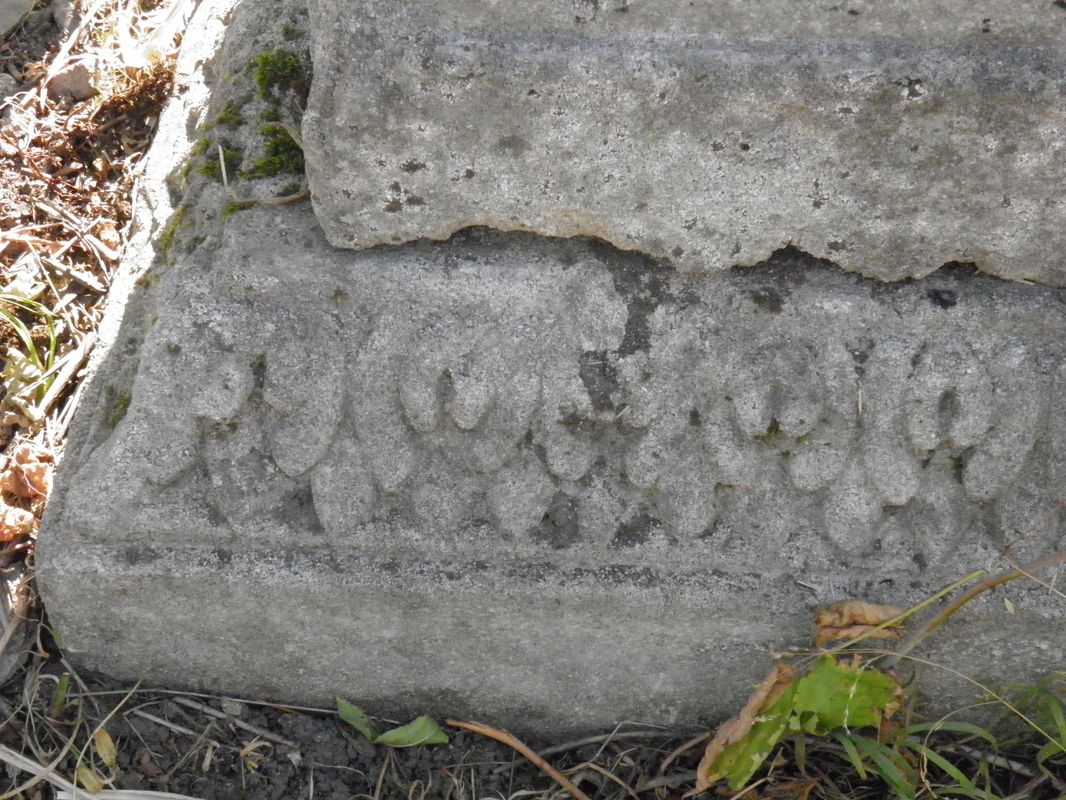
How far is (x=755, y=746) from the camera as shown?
67.4 inches

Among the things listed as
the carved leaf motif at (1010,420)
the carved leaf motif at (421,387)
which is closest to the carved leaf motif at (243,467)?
the carved leaf motif at (421,387)

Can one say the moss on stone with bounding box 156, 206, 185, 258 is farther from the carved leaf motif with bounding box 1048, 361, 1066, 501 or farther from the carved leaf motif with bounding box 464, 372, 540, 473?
the carved leaf motif with bounding box 1048, 361, 1066, 501

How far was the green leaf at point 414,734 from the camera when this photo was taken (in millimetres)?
1882

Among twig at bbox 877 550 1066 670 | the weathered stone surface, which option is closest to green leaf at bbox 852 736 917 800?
twig at bbox 877 550 1066 670

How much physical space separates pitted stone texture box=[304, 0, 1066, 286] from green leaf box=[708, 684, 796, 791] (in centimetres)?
65

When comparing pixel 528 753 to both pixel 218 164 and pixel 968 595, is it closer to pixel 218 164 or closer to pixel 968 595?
pixel 968 595

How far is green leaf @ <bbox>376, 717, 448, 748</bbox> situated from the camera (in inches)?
74.1

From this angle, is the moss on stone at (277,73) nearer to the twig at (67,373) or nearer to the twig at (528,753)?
the twig at (67,373)

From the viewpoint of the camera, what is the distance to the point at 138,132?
2.89m

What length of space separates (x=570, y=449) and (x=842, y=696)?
0.54 m

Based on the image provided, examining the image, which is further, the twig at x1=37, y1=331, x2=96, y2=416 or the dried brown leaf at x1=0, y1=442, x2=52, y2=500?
the twig at x1=37, y1=331, x2=96, y2=416

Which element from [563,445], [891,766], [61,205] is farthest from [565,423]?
[61,205]

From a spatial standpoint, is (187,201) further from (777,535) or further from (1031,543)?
(1031,543)

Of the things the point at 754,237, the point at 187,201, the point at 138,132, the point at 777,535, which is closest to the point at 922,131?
the point at 754,237
